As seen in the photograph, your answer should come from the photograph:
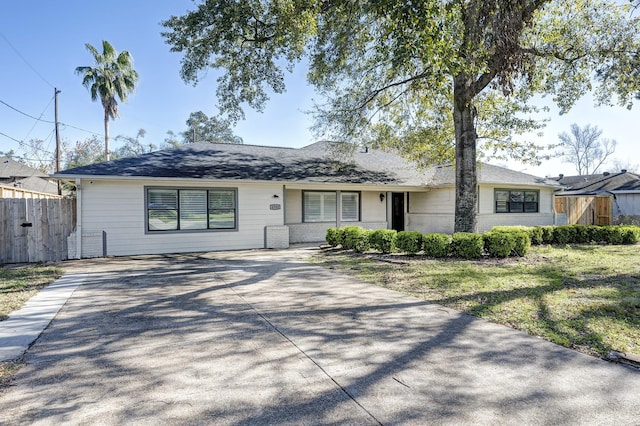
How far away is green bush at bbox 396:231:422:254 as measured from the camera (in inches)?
408

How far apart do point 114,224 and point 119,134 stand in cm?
4250

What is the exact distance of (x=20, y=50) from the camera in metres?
16.7

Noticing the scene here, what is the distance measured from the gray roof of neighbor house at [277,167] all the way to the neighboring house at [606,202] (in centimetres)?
403

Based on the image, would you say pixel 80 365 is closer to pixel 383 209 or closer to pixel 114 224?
pixel 114 224

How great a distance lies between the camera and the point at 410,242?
10383 mm

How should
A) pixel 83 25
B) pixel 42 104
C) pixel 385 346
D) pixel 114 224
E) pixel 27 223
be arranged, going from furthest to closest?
pixel 42 104 → pixel 83 25 → pixel 114 224 → pixel 27 223 → pixel 385 346

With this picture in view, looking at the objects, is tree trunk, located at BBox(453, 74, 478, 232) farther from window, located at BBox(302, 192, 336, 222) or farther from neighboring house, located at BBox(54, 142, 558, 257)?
window, located at BBox(302, 192, 336, 222)

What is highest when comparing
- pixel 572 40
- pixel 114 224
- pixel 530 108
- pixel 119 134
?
pixel 119 134

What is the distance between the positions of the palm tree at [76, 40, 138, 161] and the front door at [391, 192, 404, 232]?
17.8 meters

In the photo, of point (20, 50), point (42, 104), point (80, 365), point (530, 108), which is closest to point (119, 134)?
point (42, 104)

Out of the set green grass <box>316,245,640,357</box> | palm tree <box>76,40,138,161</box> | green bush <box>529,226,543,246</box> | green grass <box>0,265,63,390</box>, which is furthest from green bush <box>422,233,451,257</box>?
palm tree <box>76,40,138,161</box>

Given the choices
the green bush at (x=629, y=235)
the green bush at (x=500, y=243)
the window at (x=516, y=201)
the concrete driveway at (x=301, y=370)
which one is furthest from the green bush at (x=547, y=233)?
the concrete driveway at (x=301, y=370)

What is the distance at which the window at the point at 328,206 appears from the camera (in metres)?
15.1

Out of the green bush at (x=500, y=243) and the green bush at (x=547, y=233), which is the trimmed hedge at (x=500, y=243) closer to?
the green bush at (x=500, y=243)
